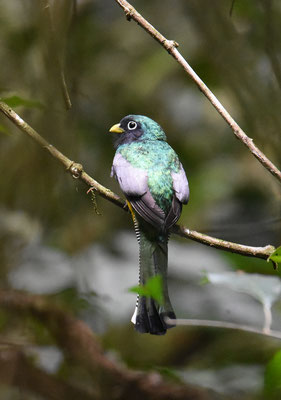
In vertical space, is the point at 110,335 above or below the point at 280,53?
below

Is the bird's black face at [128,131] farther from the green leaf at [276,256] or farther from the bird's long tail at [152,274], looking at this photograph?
the green leaf at [276,256]

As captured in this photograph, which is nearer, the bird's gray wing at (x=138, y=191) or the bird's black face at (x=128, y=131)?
the bird's gray wing at (x=138, y=191)

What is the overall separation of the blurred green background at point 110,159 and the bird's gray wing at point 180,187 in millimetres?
472

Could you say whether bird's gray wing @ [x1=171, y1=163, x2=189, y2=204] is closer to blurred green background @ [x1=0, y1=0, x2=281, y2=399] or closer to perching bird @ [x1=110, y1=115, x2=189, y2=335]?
perching bird @ [x1=110, y1=115, x2=189, y2=335]

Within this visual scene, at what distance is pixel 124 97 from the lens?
5.57 meters

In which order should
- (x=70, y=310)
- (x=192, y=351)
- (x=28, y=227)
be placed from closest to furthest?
(x=70, y=310) < (x=28, y=227) < (x=192, y=351)

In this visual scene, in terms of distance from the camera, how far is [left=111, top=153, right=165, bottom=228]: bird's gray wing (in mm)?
2661

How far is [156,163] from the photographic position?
2984 millimetres

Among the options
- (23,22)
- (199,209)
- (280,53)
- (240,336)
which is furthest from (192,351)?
(23,22)

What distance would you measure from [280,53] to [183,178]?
2.28 metres

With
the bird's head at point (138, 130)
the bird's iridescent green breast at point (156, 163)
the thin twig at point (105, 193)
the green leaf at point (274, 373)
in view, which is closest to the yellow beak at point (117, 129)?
the bird's head at point (138, 130)

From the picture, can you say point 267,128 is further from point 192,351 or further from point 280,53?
point 192,351

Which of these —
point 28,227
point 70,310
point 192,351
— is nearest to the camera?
point 70,310

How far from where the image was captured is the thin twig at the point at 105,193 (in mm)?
2369
